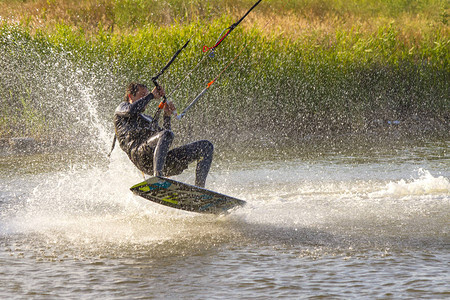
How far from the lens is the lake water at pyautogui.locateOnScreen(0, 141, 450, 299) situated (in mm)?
5039

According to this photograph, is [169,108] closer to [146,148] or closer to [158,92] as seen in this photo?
[158,92]

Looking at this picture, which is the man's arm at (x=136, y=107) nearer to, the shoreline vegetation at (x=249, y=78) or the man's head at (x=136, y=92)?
the man's head at (x=136, y=92)

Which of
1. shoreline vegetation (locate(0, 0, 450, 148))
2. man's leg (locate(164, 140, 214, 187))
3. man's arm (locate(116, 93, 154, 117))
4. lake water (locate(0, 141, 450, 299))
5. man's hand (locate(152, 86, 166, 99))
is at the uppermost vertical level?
shoreline vegetation (locate(0, 0, 450, 148))

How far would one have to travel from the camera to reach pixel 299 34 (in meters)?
18.8

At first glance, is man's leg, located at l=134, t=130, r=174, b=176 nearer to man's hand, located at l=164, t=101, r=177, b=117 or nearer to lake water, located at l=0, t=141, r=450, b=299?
man's hand, located at l=164, t=101, r=177, b=117

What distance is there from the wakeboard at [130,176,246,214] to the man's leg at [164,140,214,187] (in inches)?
15.7

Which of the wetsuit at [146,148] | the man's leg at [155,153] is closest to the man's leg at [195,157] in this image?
the wetsuit at [146,148]

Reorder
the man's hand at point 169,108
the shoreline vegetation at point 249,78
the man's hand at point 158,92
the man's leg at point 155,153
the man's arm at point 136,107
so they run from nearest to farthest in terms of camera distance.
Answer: the man's leg at point 155,153 → the man's arm at point 136,107 → the man's hand at point 158,92 → the man's hand at point 169,108 → the shoreline vegetation at point 249,78

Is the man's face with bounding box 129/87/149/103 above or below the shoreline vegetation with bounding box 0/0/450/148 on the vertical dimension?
below

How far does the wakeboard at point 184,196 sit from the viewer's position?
280 inches

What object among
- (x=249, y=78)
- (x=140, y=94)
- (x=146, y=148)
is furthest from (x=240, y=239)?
(x=249, y=78)

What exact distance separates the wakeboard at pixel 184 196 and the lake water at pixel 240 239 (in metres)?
0.18

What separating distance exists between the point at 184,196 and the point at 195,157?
0.69 metres

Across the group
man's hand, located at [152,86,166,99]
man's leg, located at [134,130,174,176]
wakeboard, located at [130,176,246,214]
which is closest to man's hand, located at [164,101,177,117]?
man's hand, located at [152,86,166,99]
